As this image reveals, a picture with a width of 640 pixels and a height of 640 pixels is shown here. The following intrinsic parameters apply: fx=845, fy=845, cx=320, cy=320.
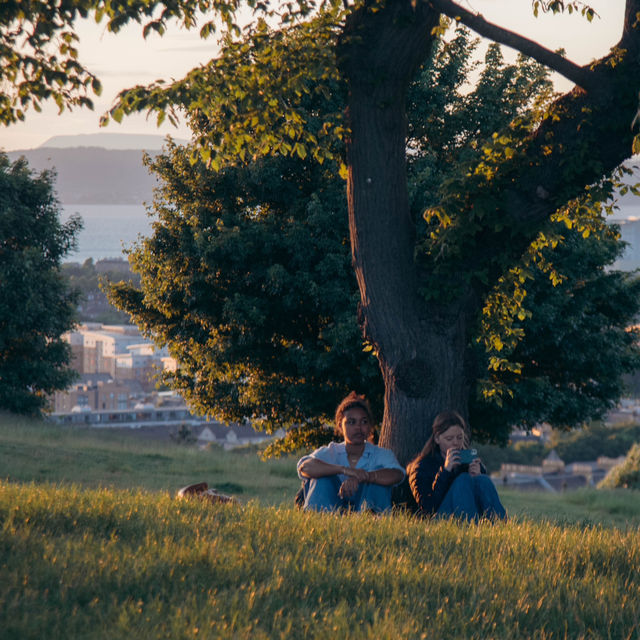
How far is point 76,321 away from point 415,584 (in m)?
29.5

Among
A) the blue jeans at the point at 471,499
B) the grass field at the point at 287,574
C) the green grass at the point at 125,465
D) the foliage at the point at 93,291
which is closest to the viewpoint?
the grass field at the point at 287,574

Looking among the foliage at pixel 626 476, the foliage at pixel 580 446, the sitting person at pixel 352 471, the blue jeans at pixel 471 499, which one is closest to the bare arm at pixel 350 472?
the sitting person at pixel 352 471

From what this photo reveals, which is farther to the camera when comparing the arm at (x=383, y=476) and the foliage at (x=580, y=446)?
the foliage at (x=580, y=446)

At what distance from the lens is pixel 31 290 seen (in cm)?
2922

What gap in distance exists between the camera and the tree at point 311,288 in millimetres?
17031

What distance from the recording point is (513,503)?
21.5 metres

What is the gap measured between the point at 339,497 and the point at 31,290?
23969 millimetres

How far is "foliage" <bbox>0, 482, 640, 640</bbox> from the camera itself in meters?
4.14

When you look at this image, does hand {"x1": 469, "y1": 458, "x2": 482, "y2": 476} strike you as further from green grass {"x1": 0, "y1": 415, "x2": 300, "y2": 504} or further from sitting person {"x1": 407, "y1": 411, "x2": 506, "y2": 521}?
green grass {"x1": 0, "y1": 415, "x2": 300, "y2": 504}

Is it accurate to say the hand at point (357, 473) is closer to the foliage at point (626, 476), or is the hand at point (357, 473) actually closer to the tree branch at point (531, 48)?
the tree branch at point (531, 48)

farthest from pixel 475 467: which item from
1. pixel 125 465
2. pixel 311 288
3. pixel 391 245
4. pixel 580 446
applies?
pixel 580 446

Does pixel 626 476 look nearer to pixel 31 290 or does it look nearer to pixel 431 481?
pixel 31 290

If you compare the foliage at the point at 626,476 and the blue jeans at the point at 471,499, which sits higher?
the blue jeans at the point at 471,499

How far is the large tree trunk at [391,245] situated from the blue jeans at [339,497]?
1053 mm
